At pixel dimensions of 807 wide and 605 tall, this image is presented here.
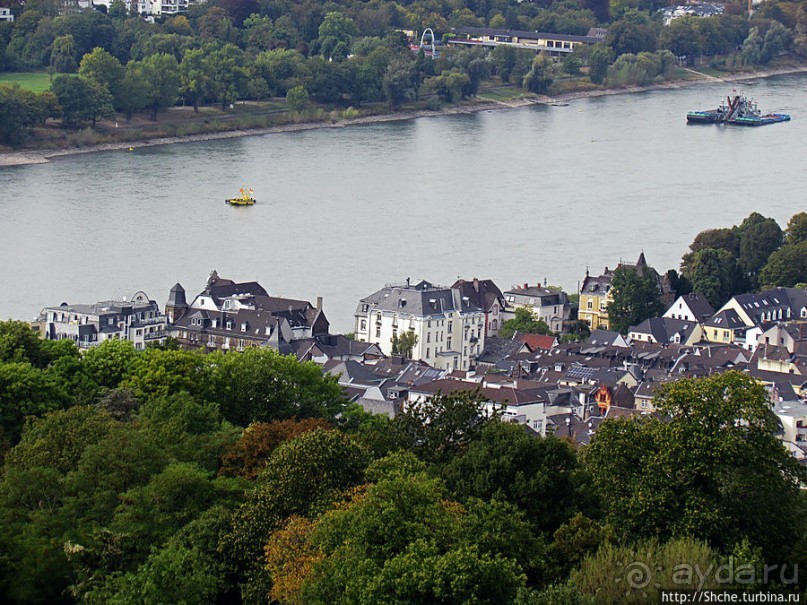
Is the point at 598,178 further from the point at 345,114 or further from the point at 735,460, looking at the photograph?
the point at 735,460

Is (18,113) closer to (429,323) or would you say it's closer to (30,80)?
(30,80)

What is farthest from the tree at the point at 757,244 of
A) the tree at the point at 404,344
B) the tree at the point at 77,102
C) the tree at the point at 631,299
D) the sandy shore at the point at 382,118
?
the tree at the point at 77,102

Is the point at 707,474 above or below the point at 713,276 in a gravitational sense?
above

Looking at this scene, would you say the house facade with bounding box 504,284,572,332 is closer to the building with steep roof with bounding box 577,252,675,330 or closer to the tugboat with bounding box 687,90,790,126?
the building with steep roof with bounding box 577,252,675,330

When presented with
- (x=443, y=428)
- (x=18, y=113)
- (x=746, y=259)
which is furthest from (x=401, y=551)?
(x=18, y=113)

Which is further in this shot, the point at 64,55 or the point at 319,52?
the point at 319,52

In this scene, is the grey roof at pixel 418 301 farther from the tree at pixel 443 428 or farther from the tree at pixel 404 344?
the tree at pixel 443 428
